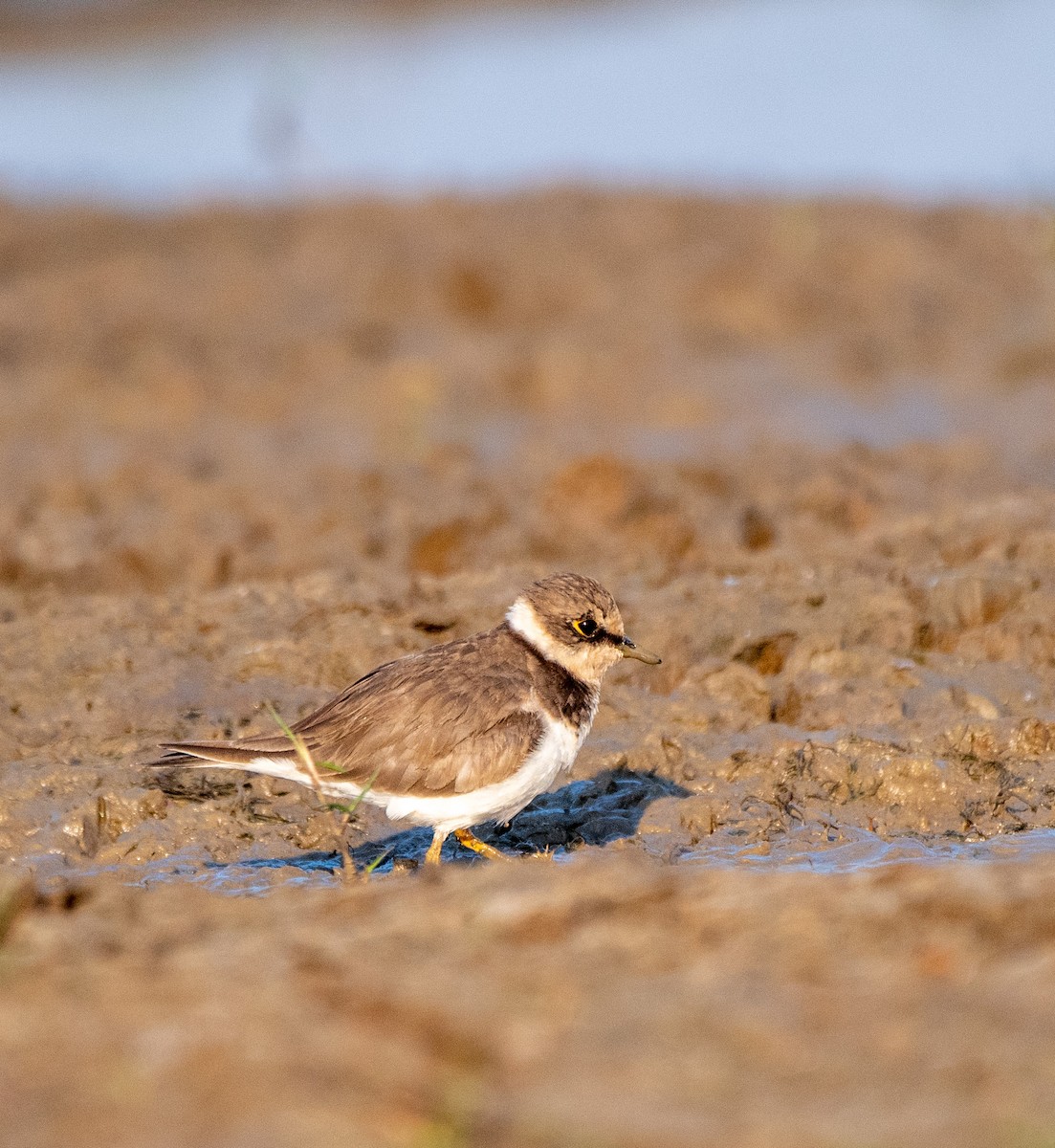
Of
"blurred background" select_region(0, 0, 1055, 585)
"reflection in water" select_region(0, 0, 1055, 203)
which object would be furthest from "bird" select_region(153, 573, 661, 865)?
"reflection in water" select_region(0, 0, 1055, 203)

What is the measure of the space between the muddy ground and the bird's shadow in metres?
0.02

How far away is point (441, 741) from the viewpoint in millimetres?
5906

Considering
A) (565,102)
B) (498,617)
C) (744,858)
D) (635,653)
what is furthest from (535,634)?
(565,102)

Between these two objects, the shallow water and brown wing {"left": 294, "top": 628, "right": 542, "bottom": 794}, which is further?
the shallow water

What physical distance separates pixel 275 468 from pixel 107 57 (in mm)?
16707

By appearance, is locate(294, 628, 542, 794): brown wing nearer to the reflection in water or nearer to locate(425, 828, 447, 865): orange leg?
locate(425, 828, 447, 865): orange leg

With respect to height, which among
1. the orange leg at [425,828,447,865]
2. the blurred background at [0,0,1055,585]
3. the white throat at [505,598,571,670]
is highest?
the blurred background at [0,0,1055,585]

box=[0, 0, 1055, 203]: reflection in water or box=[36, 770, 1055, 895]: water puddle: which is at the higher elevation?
box=[0, 0, 1055, 203]: reflection in water

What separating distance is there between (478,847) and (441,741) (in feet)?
2.08

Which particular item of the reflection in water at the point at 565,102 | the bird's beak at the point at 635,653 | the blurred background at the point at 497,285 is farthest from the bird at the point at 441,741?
the reflection in water at the point at 565,102

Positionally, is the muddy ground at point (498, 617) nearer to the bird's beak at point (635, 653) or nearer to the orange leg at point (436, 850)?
the orange leg at point (436, 850)

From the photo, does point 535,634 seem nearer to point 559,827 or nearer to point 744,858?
point 559,827

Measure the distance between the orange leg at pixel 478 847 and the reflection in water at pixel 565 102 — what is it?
39.8 ft

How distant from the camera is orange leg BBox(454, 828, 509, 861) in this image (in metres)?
6.29
